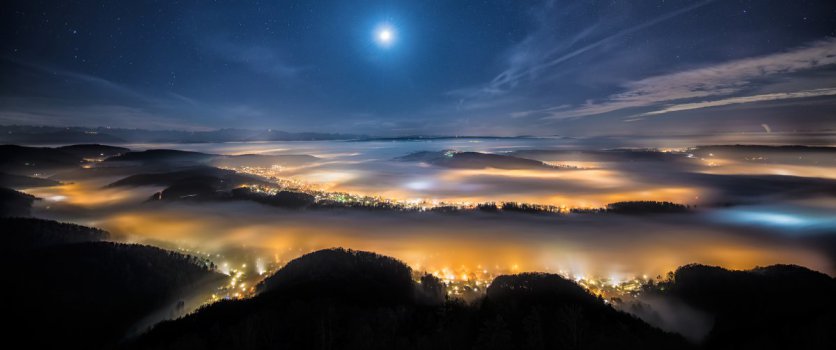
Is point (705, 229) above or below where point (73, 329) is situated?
above

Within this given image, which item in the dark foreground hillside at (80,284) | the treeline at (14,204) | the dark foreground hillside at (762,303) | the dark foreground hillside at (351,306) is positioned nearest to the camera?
the dark foreground hillside at (762,303)

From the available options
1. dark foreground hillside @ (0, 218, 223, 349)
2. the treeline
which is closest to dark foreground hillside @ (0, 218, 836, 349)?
dark foreground hillside @ (0, 218, 223, 349)

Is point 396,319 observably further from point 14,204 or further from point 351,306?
point 14,204

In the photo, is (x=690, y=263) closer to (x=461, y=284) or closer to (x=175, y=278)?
(x=461, y=284)

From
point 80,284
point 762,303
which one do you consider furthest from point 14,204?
point 762,303

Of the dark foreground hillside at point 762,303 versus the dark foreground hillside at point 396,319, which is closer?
the dark foreground hillside at point 396,319

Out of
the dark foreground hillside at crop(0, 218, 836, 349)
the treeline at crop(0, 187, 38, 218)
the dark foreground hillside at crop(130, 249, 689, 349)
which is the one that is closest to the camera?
the dark foreground hillside at crop(130, 249, 689, 349)

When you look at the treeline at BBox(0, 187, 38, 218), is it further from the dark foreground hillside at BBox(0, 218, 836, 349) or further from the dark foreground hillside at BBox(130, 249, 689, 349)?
the dark foreground hillside at BBox(130, 249, 689, 349)

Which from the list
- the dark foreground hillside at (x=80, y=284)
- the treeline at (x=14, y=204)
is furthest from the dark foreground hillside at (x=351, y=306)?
the treeline at (x=14, y=204)

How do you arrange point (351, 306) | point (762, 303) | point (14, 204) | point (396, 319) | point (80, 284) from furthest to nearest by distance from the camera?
1. point (14, 204)
2. point (351, 306)
3. point (80, 284)
4. point (762, 303)
5. point (396, 319)

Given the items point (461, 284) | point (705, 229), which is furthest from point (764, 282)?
point (461, 284)

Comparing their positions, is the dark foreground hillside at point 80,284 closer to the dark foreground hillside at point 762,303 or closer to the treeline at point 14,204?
the treeline at point 14,204
